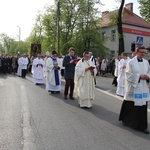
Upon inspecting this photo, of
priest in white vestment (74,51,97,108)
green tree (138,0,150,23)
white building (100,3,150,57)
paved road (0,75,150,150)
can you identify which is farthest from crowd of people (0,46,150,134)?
white building (100,3,150,57)

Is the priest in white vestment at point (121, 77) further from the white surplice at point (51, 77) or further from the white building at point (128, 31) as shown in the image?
the white building at point (128, 31)

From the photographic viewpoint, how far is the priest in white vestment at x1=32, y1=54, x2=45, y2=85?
15.1 m

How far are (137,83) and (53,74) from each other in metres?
6.26

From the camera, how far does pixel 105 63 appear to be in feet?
78.2

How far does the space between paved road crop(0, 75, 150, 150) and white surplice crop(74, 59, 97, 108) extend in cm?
32

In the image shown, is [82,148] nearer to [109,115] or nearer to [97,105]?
[109,115]

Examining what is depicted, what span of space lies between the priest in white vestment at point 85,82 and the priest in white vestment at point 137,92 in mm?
2222

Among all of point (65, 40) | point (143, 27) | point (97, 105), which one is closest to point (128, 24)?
point (143, 27)

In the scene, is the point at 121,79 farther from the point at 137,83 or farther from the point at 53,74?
the point at 137,83

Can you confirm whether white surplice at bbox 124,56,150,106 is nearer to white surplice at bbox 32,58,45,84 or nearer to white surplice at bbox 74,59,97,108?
white surplice at bbox 74,59,97,108

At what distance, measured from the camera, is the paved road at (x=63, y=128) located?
483cm

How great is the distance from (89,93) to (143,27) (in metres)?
38.0

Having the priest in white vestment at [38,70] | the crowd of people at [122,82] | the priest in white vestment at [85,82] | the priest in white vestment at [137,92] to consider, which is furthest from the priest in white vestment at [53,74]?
the priest in white vestment at [137,92]

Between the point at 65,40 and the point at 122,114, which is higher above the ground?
the point at 65,40
